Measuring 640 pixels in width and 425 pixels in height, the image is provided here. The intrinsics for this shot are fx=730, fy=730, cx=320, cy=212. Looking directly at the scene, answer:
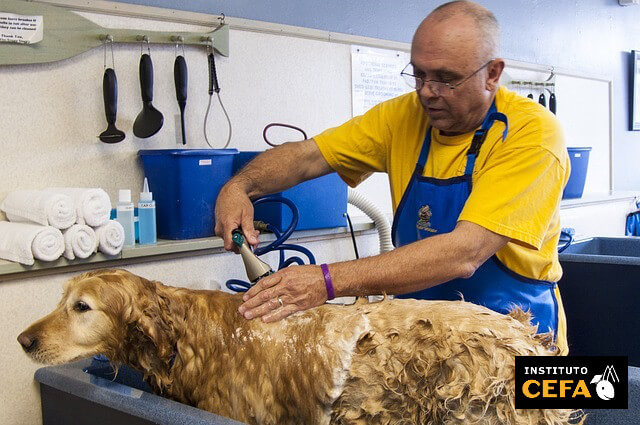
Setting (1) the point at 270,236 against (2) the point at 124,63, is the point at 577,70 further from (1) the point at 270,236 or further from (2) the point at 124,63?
(2) the point at 124,63

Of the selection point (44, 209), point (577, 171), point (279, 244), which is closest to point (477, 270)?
point (279, 244)

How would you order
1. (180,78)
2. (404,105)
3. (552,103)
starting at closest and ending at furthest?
1. (404,105)
2. (180,78)
3. (552,103)

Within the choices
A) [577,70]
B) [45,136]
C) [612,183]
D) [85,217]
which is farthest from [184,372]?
[612,183]

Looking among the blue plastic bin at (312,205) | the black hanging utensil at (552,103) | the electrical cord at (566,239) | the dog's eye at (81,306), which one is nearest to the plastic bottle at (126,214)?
the blue plastic bin at (312,205)

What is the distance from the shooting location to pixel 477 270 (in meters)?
1.74

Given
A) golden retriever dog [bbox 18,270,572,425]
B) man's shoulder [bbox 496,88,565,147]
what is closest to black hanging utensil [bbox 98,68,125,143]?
golden retriever dog [bbox 18,270,572,425]

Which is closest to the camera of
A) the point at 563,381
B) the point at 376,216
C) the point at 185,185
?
the point at 563,381

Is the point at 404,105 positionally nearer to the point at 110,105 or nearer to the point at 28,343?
the point at 110,105

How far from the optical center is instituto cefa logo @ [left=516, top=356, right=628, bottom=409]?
1.29m

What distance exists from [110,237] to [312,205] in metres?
0.81

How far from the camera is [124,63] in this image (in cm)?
229

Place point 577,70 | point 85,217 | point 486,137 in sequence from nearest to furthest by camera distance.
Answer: point 486,137, point 85,217, point 577,70

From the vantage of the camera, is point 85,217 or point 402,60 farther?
point 402,60

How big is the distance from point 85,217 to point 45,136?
0.34 m
